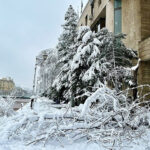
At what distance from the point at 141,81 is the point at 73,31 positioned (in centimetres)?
611

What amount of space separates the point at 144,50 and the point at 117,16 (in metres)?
3.52

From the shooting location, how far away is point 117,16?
10.4 meters

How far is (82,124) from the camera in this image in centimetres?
335

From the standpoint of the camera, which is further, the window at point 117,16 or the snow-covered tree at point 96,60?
the window at point 117,16

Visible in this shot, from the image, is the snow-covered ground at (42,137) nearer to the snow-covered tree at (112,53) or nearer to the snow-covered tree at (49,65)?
the snow-covered tree at (112,53)

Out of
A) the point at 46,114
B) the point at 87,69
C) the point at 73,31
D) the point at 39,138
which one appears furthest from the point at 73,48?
the point at 39,138

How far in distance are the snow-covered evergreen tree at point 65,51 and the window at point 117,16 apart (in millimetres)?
2732

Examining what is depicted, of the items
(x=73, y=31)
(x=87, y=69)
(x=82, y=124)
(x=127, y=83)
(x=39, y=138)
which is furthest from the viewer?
(x=73, y=31)

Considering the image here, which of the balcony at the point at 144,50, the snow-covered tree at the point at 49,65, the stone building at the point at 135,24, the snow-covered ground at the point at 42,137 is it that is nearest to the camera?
the snow-covered ground at the point at 42,137

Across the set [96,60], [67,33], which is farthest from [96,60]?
[67,33]

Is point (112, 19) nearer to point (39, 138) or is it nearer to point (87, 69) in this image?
point (87, 69)

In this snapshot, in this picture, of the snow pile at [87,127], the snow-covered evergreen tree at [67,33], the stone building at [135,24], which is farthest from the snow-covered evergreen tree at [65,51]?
the snow pile at [87,127]

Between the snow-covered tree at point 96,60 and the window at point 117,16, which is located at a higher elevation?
the window at point 117,16

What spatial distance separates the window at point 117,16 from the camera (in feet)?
33.5
